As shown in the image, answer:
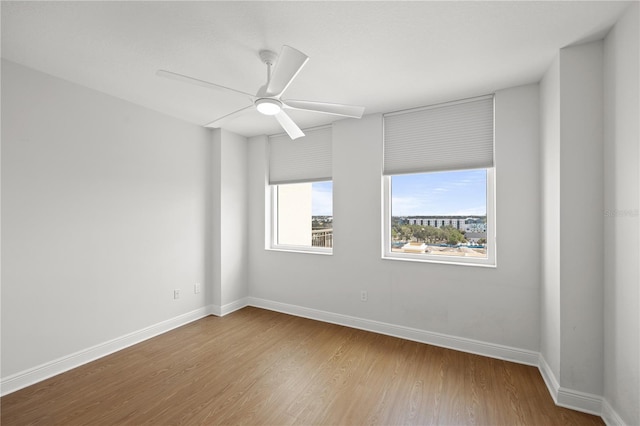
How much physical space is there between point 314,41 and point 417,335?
2.93m

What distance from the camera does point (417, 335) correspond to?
304 centimetres

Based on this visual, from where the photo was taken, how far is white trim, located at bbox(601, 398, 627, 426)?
1.73 m

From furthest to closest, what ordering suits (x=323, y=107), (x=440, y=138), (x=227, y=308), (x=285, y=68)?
(x=227, y=308) → (x=440, y=138) → (x=323, y=107) → (x=285, y=68)

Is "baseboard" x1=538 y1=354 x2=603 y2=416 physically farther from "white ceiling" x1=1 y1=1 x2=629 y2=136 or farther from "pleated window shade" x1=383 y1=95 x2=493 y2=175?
"white ceiling" x1=1 y1=1 x2=629 y2=136

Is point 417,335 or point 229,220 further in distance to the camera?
point 229,220

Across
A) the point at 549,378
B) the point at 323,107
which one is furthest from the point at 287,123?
the point at 549,378

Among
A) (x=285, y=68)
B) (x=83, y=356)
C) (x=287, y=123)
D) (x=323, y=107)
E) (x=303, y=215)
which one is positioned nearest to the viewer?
(x=285, y=68)

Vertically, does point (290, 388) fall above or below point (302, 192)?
below

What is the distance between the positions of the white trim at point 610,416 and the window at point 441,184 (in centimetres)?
123

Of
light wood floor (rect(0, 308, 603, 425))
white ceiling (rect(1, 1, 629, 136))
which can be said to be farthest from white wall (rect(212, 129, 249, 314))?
white ceiling (rect(1, 1, 629, 136))

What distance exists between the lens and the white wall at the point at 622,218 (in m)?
1.58

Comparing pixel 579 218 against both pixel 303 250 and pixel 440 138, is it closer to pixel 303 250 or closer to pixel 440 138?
pixel 440 138

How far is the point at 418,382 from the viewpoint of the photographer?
2.31m

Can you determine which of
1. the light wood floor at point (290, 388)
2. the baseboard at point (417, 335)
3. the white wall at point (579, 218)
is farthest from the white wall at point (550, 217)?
the light wood floor at point (290, 388)
